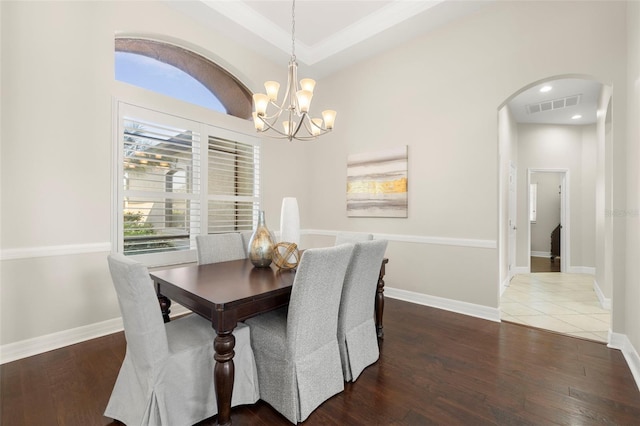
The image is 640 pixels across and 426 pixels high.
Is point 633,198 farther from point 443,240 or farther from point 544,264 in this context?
point 544,264

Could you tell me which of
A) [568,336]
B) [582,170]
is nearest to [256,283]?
[568,336]

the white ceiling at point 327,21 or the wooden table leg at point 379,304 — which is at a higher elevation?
the white ceiling at point 327,21

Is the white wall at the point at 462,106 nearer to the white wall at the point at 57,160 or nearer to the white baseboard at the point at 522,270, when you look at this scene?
the white wall at the point at 57,160

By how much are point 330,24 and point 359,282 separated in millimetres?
3401

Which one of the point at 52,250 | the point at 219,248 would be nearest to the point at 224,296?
the point at 219,248

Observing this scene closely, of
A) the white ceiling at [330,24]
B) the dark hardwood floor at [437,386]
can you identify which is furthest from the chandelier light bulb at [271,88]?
the dark hardwood floor at [437,386]

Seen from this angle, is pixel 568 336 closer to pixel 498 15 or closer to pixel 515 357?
pixel 515 357

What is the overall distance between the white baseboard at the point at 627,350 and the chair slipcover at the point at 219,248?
3226 millimetres

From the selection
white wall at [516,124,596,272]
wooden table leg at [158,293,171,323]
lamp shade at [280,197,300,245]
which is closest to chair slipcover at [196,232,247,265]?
wooden table leg at [158,293,171,323]

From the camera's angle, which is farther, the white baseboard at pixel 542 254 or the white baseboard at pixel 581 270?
the white baseboard at pixel 542 254

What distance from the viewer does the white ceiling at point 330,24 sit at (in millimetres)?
3242

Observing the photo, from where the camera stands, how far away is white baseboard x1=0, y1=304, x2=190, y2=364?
87.0 inches

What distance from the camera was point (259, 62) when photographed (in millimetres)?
4125

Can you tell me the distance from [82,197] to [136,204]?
439mm
